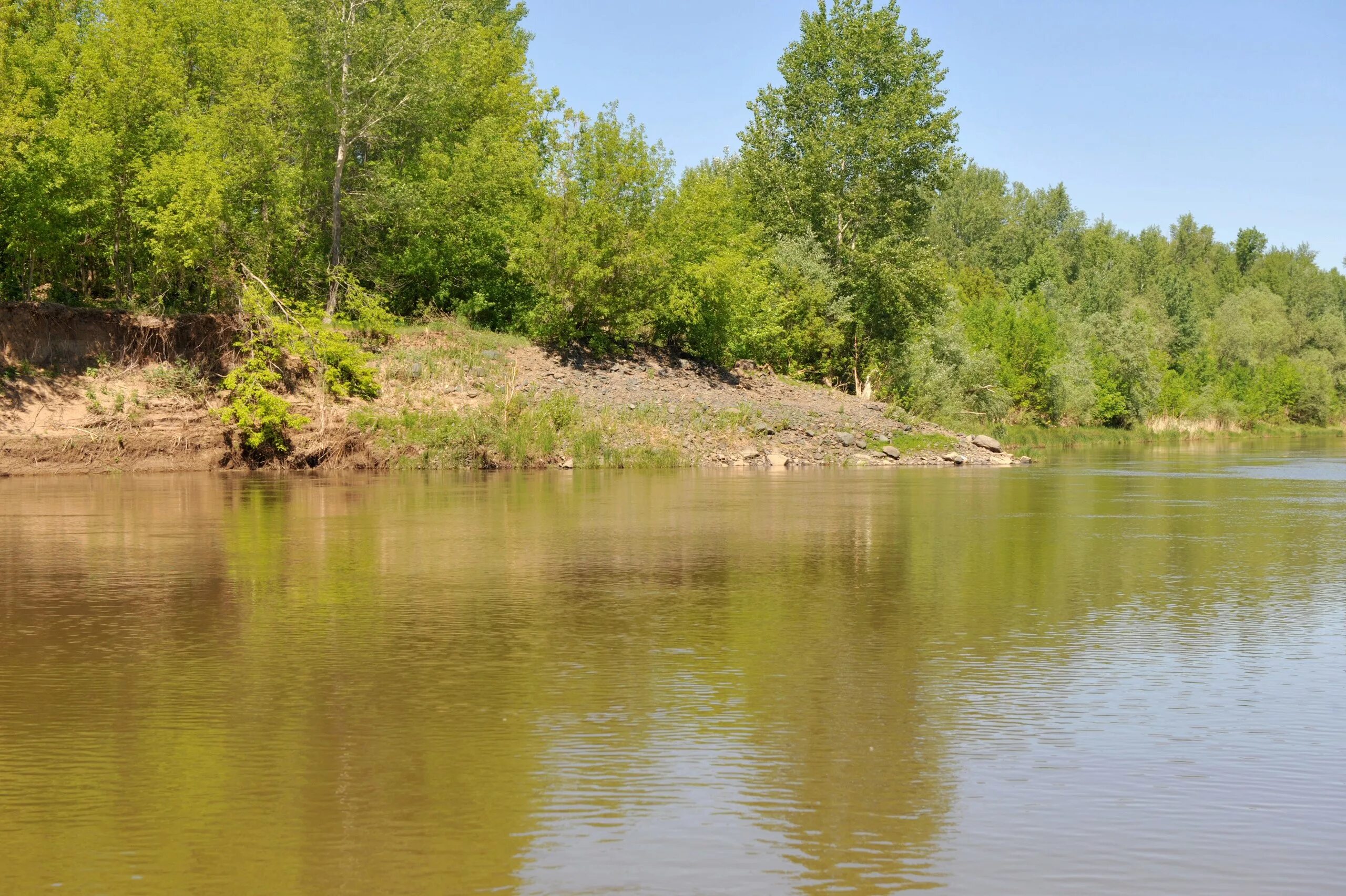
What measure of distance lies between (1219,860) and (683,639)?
7670 mm

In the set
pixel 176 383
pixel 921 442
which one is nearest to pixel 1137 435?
pixel 921 442

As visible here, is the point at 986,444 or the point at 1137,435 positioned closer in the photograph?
the point at 986,444

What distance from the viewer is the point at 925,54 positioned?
75.9m

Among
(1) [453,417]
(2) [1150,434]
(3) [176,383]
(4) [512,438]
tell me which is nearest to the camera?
(3) [176,383]

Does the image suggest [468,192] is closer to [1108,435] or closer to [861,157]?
[861,157]

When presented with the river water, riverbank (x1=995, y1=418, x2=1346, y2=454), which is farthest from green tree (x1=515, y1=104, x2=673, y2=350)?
the river water

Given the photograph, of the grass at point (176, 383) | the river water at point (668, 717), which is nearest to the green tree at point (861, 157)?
the grass at point (176, 383)

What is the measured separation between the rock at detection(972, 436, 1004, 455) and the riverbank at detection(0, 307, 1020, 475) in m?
0.68

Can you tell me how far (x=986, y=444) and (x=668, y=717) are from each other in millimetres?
55648

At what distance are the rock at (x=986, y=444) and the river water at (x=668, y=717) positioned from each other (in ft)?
131

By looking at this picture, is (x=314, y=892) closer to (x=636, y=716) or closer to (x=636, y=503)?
(x=636, y=716)

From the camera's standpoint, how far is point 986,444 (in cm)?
6431

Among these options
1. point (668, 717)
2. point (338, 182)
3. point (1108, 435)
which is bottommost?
point (668, 717)

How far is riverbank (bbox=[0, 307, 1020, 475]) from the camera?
45094 mm
